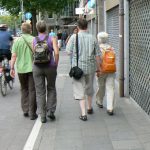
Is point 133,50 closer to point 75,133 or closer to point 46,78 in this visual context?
point 46,78

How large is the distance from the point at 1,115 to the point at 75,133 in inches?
91.4

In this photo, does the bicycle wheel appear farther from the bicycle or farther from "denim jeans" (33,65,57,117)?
"denim jeans" (33,65,57,117)

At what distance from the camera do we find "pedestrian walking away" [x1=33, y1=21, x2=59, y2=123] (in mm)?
8062

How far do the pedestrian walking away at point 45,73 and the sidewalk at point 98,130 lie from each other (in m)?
0.29

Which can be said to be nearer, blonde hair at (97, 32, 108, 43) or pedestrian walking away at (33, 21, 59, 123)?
pedestrian walking away at (33, 21, 59, 123)

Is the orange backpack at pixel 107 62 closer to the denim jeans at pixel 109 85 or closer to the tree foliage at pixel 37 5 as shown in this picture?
the denim jeans at pixel 109 85

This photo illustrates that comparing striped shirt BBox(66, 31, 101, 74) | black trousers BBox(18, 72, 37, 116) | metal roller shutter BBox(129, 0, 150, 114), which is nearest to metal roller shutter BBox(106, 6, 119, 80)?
metal roller shutter BBox(129, 0, 150, 114)

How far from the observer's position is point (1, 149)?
21.6ft

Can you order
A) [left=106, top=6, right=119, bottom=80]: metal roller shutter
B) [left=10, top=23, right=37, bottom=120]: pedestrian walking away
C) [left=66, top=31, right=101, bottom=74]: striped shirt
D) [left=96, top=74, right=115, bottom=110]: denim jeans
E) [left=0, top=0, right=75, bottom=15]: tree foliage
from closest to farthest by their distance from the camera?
[left=66, top=31, right=101, bottom=74]: striped shirt
[left=10, top=23, right=37, bottom=120]: pedestrian walking away
[left=96, top=74, right=115, bottom=110]: denim jeans
[left=106, top=6, right=119, bottom=80]: metal roller shutter
[left=0, top=0, right=75, bottom=15]: tree foliage

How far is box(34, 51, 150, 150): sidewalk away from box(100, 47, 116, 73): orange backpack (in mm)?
844

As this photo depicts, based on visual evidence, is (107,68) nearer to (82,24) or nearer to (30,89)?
(82,24)

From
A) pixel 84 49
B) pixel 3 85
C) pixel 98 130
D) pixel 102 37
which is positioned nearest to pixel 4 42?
pixel 3 85

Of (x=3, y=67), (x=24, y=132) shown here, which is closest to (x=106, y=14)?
(x=3, y=67)

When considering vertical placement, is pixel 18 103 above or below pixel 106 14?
below
